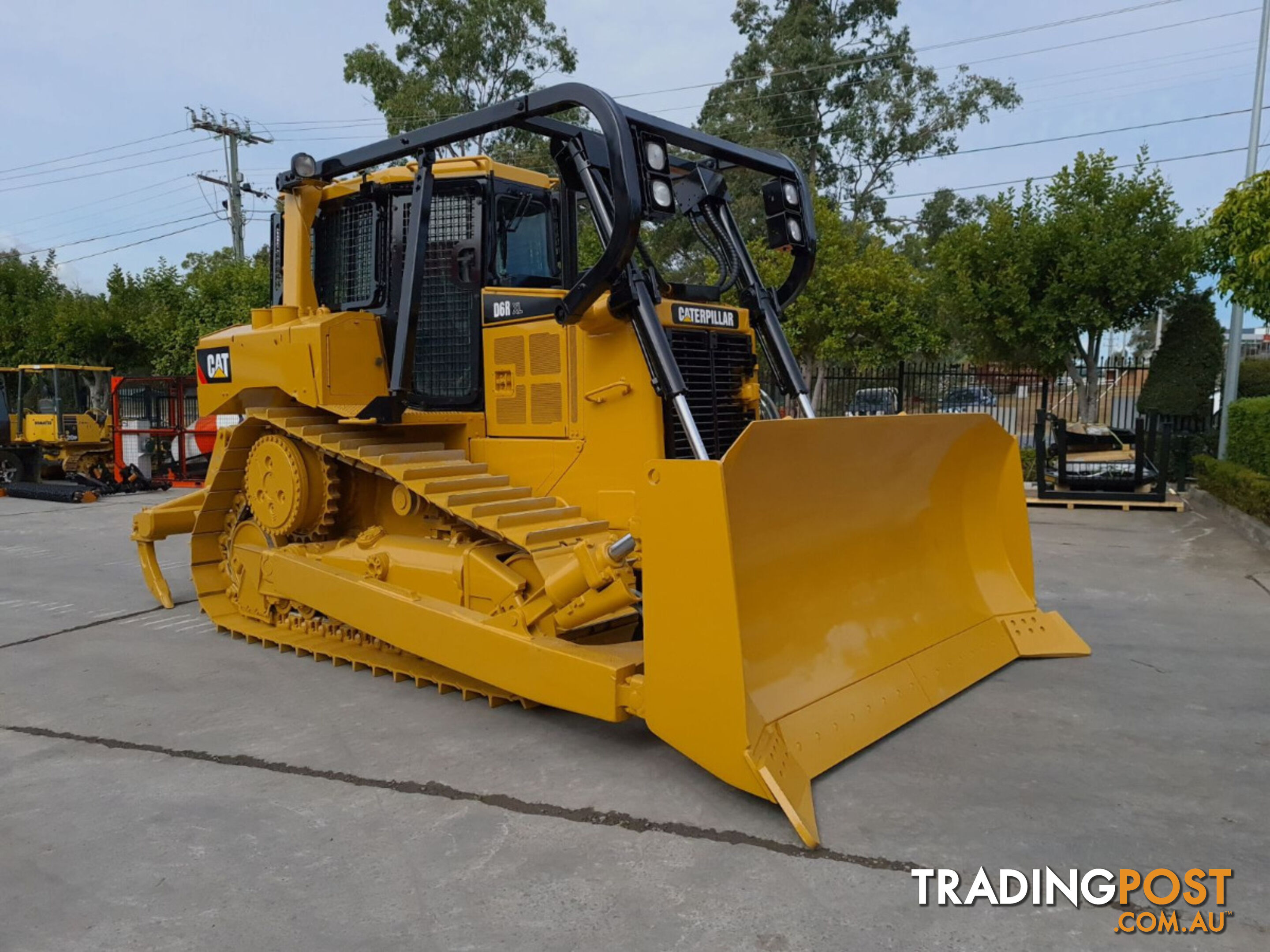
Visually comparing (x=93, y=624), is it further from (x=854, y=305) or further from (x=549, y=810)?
(x=854, y=305)

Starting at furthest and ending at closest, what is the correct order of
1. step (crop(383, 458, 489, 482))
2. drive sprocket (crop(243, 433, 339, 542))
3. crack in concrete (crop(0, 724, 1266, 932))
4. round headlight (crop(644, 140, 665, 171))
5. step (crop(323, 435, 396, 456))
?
drive sprocket (crop(243, 433, 339, 542)) → step (crop(323, 435, 396, 456)) → step (crop(383, 458, 489, 482)) → round headlight (crop(644, 140, 665, 171)) → crack in concrete (crop(0, 724, 1266, 932))

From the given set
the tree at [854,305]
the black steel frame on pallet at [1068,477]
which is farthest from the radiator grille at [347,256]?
the tree at [854,305]

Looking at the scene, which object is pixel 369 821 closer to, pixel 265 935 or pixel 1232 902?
pixel 265 935

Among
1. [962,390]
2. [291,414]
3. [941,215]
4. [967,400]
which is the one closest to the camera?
[291,414]

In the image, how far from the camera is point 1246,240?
910 cm

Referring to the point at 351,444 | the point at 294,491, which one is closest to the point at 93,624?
the point at 294,491

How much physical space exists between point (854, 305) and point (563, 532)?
1416 centimetres

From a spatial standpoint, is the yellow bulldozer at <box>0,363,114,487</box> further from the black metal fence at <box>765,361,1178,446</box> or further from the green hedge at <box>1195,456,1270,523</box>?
the green hedge at <box>1195,456,1270,523</box>

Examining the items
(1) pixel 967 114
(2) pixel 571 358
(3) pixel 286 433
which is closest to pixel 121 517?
(3) pixel 286 433

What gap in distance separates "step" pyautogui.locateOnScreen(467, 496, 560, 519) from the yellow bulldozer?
14.6 m

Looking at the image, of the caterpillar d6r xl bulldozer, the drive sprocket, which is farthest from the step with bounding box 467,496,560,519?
the drive sprocket

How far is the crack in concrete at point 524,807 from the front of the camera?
3156 millimetres

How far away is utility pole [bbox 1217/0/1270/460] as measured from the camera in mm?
14156

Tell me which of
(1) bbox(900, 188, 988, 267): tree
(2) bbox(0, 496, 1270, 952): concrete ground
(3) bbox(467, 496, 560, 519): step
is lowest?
(2) bbox(0, 496, 1270, 952): concrete ground
